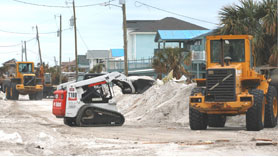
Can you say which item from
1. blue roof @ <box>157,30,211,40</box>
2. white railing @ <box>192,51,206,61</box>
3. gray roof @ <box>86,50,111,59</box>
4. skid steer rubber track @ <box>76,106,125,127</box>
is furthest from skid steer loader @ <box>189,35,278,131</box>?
gray roof @ <box>86,50,111,59</box>

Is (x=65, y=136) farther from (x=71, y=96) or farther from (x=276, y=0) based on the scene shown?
(x=276, y=0)

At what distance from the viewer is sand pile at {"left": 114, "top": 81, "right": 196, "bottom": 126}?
22.7 meters

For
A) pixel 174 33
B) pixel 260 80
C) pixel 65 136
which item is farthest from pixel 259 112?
pixel 174 33

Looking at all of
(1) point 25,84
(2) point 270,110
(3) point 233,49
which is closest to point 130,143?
(3) point 233,49

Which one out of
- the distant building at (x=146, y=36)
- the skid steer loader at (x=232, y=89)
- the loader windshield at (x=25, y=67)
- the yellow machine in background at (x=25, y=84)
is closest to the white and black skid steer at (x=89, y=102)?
the skid steer loader at (x=232, y=89)

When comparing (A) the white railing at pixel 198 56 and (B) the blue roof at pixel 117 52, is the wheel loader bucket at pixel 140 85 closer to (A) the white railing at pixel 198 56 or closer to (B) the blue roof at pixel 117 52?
(A) the white railing at pixel 198 56

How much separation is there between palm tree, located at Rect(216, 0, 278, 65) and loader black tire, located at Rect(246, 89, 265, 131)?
5.75 metres

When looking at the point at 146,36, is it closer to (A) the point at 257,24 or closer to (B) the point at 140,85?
(A) the point at 257,24

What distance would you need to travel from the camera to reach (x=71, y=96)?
18.9 meters

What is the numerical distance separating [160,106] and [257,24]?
5.59 meters

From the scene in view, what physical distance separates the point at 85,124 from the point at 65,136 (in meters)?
4.44

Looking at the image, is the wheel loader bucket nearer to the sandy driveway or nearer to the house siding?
the sandy driveway

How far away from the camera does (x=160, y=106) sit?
80.4ft

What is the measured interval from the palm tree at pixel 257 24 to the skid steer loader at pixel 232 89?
15.4 feet
